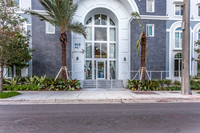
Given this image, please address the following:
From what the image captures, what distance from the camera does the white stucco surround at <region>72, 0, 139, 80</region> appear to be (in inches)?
623

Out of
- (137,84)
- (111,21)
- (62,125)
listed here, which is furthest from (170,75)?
(62,125)

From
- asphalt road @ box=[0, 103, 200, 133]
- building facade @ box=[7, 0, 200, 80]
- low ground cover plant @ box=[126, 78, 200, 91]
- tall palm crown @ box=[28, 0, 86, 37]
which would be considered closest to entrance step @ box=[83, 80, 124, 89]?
building facade @ box=[7, 0, 200, 80]

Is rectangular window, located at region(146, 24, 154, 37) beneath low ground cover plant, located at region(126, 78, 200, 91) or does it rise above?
above

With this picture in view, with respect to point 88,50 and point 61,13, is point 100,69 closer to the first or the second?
point 88,50

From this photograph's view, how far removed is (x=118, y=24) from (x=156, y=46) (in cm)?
545

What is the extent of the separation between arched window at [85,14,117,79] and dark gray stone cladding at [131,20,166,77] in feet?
9.11

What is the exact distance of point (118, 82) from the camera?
1483 centimetres

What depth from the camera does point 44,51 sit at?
14.7 m

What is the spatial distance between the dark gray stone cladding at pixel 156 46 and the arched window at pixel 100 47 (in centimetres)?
278

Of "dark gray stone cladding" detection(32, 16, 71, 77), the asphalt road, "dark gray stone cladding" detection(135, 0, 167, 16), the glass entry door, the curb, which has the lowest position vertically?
the curb

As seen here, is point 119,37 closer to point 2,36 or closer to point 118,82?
point 118,82

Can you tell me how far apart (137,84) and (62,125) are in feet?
30.0

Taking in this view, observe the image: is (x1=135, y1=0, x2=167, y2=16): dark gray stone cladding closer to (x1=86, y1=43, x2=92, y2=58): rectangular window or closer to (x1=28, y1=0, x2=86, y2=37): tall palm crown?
(x1=86, y1=43, x2=92, y2=58): rectangular window

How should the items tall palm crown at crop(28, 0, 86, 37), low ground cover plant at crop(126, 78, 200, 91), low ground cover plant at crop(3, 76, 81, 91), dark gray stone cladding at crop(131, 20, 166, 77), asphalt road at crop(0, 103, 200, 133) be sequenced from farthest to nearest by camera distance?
1. dark gray stone cladding at crop(131, 20, 166, 77)
2. low ground cover plant at crop(126, 78, 200, 91)
3. low ground cover plant at crop(3, 76, 81, 91)
4. tall palm crown at crop(28, 0, 86, 37)
5. asphalt road at crop(0, 103, 200, 133)
